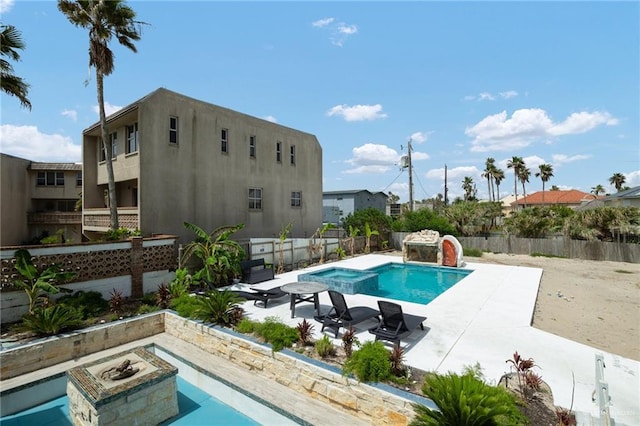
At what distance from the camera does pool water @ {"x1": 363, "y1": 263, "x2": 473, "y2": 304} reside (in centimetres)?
1404

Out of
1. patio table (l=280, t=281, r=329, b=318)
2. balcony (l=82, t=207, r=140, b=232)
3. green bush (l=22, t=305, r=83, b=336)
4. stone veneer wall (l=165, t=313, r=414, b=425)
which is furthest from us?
balcony (l=82, t=207, r=140, b=232)

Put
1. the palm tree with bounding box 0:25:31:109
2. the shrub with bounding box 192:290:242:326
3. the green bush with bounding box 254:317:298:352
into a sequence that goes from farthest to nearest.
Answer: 1. the palm tree with bounding box 0:25:31:109
2. the shrub with bounding box 192:290:242:326
3. the green bush with bounding box 254:317:298:352

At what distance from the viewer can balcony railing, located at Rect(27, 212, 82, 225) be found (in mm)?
24864

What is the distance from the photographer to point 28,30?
461 inches

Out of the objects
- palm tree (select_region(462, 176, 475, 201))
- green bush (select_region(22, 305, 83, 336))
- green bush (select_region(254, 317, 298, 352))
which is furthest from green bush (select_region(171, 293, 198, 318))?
palm tree (select_region(462, 176, 475, 201))

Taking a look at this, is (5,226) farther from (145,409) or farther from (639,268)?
(639,268)

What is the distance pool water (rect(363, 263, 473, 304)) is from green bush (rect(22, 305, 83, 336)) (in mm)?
10885

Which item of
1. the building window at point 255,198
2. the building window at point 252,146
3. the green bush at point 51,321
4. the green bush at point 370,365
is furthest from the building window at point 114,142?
the green bush at point 370,365

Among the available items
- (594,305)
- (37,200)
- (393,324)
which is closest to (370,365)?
(393,324)

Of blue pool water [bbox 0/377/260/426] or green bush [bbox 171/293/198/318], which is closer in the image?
blue pool water [bbox 0/377/260/426]

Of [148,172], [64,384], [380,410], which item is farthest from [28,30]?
[380,410]

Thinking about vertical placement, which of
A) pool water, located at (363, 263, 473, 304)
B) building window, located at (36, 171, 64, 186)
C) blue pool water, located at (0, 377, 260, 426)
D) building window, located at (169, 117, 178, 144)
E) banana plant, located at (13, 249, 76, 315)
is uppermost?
building window, located at (169, 117, 178, 144)

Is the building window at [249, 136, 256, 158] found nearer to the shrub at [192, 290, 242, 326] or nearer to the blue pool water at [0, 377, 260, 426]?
the shrub at [192, 290, 242, 326]

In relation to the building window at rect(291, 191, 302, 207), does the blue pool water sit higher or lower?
lower
